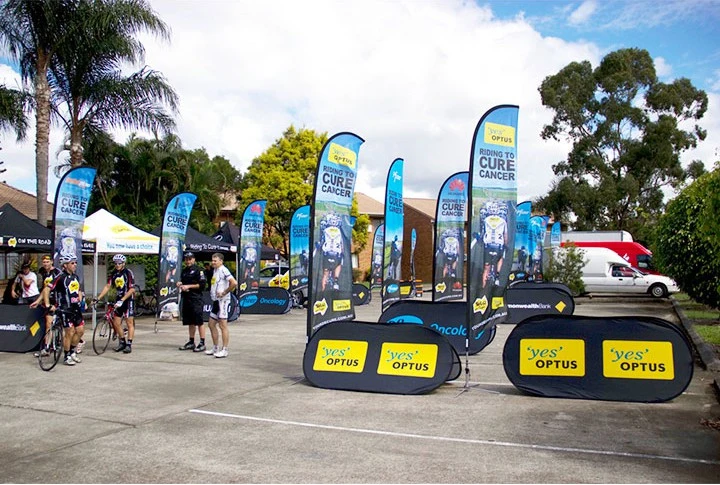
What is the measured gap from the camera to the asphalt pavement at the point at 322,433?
5.50 meters

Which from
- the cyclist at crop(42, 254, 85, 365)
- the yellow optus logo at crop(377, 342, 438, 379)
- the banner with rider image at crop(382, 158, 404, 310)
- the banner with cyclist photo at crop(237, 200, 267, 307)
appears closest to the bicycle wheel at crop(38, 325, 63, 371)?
the cyclist at crop(42, 254, 85, 365)

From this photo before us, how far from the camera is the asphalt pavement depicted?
550 cm

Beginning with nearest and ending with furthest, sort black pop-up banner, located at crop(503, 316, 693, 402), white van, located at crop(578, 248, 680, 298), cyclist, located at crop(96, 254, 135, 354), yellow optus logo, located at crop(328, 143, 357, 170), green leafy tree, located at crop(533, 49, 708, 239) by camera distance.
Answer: black pop-up banner, located at crop(503, 316, 693, 402) → yellow optus logo, located at crop(328, 143, 357, 170) → cyclist, located at crop(96, 254, 135, 354) → white van, located at crop(578, 248, 680, 298) → green leafy tree, located at crop(533, 49, 708, 239)

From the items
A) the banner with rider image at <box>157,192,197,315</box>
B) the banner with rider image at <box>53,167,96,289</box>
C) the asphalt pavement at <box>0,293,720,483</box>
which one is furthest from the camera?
the banner with rider image at <box>157,192,197,315</box>

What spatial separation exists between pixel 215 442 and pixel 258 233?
49.4ft

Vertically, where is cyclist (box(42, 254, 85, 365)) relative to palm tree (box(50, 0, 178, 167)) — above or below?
below

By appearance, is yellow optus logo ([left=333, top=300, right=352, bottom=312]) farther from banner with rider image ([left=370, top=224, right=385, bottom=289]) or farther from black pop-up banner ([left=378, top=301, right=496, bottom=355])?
banner with rider image ([left=370, top=224, right=385, bottom=289])

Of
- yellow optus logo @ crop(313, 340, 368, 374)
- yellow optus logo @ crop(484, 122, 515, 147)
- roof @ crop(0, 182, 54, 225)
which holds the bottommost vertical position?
yellow optus logo @ crop(313, 340, 368, 374)

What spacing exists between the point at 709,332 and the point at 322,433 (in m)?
12.2

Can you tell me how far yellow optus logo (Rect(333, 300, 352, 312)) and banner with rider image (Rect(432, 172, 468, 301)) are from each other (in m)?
5.87

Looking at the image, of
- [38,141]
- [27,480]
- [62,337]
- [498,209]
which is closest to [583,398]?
[498,209]

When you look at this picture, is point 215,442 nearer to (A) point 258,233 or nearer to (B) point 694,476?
(B) point 694,476

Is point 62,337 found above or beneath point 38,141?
beneath

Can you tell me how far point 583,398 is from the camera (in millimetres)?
8250
